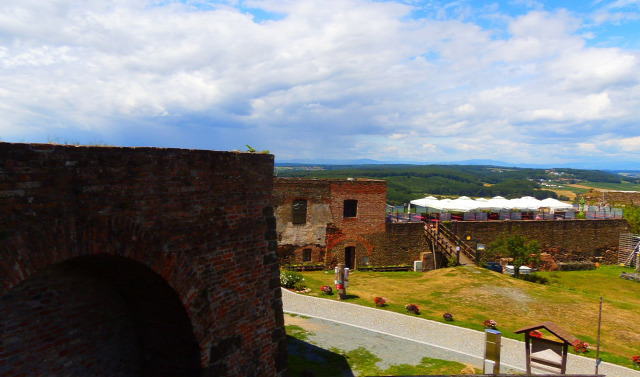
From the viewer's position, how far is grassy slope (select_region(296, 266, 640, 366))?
16406 millimetres

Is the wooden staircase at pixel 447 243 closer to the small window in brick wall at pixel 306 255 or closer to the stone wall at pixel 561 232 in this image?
the stone wall at pixel 561 232

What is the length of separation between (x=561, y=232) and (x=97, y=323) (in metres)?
35.9

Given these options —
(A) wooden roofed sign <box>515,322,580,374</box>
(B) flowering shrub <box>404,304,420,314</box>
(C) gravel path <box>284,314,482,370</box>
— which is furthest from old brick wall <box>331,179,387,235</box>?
(A) wooden roofed sign <box>515,322,580,374</box>

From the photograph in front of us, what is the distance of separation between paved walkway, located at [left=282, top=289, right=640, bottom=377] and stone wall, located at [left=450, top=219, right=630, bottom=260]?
51.4 feet

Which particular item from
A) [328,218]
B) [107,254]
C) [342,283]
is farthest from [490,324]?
[107,254]

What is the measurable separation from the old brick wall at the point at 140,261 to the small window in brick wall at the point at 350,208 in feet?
67.5

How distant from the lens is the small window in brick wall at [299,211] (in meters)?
27.2

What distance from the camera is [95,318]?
624cm

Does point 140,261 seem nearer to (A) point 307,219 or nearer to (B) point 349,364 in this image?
(B) point 349,364

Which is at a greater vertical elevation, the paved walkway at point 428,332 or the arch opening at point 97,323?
the arch opening at point 97,323

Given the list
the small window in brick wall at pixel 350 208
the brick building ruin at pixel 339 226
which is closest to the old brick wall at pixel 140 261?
the brick building ruin at pixel 339 226

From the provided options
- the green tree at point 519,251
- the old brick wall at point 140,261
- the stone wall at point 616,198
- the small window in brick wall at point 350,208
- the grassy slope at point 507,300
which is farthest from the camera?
the stone wall at point 616,198

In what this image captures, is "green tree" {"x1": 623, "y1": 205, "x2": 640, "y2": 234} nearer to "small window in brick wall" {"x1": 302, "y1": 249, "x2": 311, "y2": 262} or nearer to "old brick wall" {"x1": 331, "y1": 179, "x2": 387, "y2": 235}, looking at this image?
Result: "old brick wall" {"x1": 331, "y1": 179, "x2": 387, "y2": 235}

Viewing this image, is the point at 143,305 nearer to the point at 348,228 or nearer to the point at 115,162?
the point at 115,162
